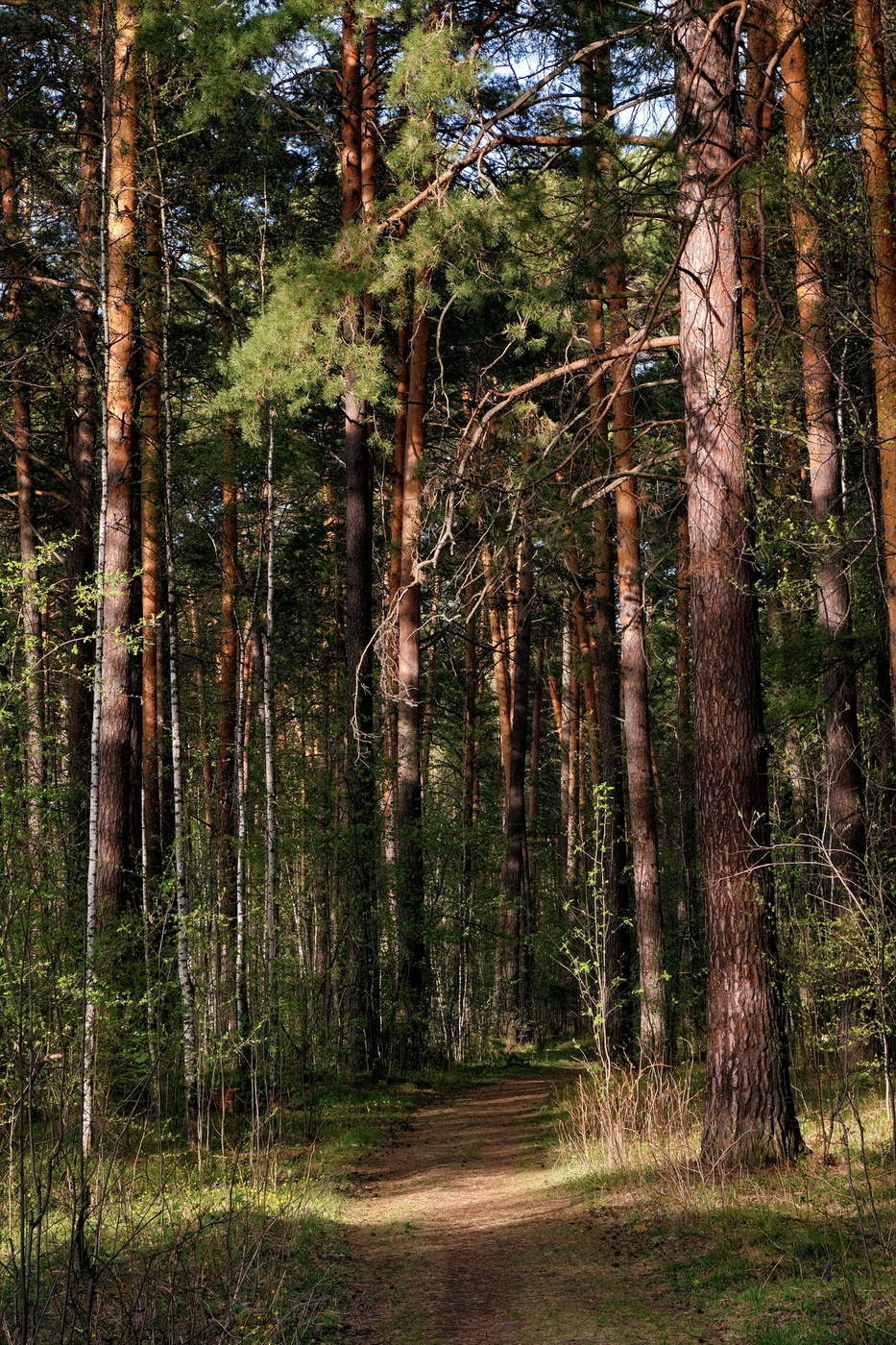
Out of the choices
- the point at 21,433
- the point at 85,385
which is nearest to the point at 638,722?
the point at 85,385

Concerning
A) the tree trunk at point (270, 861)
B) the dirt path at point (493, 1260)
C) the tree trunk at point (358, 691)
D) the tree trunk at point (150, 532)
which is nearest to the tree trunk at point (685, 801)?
the tree trunk at point (358, 691)

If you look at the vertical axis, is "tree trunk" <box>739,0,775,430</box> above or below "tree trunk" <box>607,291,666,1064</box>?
above

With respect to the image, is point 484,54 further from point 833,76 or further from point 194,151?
point 833,76

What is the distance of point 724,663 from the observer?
23.9 feet

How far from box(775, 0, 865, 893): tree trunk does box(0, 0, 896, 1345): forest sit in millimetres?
60

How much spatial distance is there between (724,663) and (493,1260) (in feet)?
12.9

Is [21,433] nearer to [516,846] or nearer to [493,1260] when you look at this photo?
[493,1260]

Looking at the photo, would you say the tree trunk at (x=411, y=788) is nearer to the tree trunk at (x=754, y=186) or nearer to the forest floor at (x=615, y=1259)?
the tree trunk at (x=754, y=186)

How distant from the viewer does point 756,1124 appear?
679 centimetres

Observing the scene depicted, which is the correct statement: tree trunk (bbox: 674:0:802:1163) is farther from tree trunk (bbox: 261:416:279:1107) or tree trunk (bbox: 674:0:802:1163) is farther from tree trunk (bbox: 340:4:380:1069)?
tree trunk (bbox: 340:4:380:1069)

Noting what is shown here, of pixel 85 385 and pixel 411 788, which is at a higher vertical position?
pixel 85 385

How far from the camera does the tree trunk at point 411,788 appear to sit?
525 inches

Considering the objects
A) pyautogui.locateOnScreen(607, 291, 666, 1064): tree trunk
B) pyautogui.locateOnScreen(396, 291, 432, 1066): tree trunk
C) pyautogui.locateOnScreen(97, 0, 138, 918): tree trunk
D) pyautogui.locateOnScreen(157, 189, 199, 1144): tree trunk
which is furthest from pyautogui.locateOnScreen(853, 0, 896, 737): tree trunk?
pyautogui.locateOnScreen(396, 291, 432, 1066): tree trunk

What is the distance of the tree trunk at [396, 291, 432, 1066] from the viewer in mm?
13344
